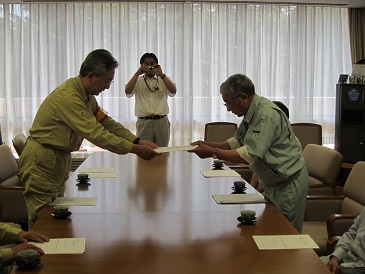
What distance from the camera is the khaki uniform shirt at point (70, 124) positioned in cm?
295

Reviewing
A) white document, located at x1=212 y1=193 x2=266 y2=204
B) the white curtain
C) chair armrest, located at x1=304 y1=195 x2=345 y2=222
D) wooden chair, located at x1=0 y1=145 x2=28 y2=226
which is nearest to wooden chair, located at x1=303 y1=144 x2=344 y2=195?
chair armrest, located at x1=304 y1=195 x2=345 y2=222

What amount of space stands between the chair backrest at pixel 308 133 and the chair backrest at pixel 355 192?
7.57 ft

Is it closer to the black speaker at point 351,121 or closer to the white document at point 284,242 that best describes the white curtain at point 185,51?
the black speaker at point 351,121

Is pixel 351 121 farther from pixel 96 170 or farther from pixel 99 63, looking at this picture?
pixel 99 63

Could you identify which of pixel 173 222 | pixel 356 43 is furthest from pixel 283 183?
pixel 356 43

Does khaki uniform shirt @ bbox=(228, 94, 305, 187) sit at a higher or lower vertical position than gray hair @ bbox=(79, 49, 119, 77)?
lower

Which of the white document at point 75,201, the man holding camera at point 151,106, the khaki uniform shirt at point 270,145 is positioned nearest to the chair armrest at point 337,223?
the khaki uniform shirt at point 270,145

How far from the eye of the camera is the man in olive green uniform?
2861 mm

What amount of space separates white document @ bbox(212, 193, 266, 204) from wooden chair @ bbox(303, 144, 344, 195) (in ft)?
4.31

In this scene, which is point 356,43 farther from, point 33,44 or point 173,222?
point 173,222

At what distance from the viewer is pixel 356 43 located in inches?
324

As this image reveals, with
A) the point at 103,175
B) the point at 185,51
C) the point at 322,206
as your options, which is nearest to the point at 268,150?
the point at 322,206

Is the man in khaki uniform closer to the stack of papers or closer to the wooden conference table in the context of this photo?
the wooden conference table

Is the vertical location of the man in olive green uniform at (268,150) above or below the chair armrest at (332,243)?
above
